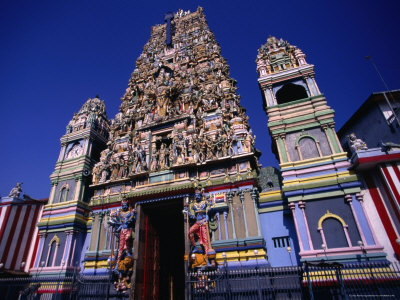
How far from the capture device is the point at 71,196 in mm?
18219

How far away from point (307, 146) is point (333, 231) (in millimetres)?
4786

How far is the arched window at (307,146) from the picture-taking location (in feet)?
44.4

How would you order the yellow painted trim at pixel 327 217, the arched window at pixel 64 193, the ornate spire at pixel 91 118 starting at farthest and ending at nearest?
1. the ornate spire at pixel 91 118
2. the arched window at pixel 64 193
3. the yellow painted trim at pixel 327 217

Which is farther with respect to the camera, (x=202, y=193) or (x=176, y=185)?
(x=176, y=185)

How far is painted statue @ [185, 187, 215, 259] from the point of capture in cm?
1220

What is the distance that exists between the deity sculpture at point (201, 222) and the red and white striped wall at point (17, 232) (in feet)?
45.6

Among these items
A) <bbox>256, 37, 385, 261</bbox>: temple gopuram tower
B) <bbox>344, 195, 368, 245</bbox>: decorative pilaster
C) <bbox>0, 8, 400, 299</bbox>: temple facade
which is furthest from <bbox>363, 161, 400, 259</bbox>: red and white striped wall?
<bbox>344, 195, 368, 245</bbox>: decorative pilaster

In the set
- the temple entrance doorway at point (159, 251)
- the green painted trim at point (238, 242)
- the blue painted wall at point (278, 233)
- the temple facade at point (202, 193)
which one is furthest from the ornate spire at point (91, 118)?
the blue painted wall at point (278, 233)

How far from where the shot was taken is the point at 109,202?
53.5 ft

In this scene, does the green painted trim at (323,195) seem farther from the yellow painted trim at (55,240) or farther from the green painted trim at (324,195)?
the yellow painted trim at (55,240)

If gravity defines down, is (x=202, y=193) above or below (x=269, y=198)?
above

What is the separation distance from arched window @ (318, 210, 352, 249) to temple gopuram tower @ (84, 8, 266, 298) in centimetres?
302

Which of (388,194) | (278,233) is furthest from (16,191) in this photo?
(388,194)

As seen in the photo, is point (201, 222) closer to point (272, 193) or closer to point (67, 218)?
point (272, 193)
